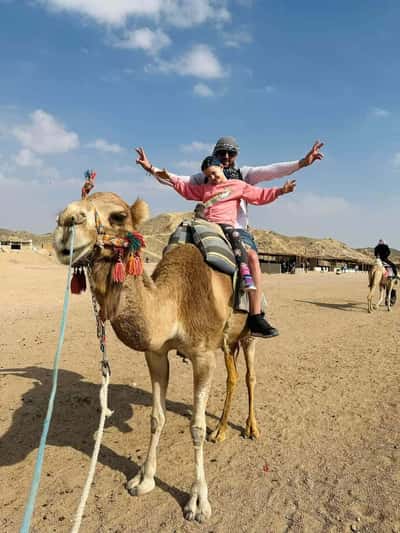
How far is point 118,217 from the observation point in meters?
2.77

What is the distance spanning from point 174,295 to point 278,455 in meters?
2.22

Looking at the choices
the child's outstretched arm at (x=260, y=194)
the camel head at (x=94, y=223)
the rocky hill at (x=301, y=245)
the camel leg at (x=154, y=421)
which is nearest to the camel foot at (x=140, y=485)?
the camel leg at (x=154, y=421)

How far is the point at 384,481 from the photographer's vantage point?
3734 millimetres

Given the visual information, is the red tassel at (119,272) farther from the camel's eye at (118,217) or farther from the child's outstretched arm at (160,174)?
the child's outstretched arm at (160,174)

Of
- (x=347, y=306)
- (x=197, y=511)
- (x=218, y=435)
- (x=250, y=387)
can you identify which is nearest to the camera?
(x=197, y=511)

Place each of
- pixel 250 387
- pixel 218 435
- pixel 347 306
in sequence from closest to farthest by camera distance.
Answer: pixel 218 435 → pixel 250 387 → pixel 347 306

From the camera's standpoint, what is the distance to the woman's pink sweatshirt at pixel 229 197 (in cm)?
419

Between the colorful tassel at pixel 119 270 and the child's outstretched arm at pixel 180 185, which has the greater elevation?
the child's outstretched arm at pixel 180 185

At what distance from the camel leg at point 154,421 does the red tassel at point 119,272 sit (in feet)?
4.10

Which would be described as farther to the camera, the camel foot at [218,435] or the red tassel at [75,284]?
the camel foot at [218,435]

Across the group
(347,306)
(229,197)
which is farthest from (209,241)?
(347,306)

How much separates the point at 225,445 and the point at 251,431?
0.38 m

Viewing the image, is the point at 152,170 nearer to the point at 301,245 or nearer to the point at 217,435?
the point at 217,435

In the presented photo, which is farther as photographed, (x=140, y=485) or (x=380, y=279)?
(x=380, y=279)
